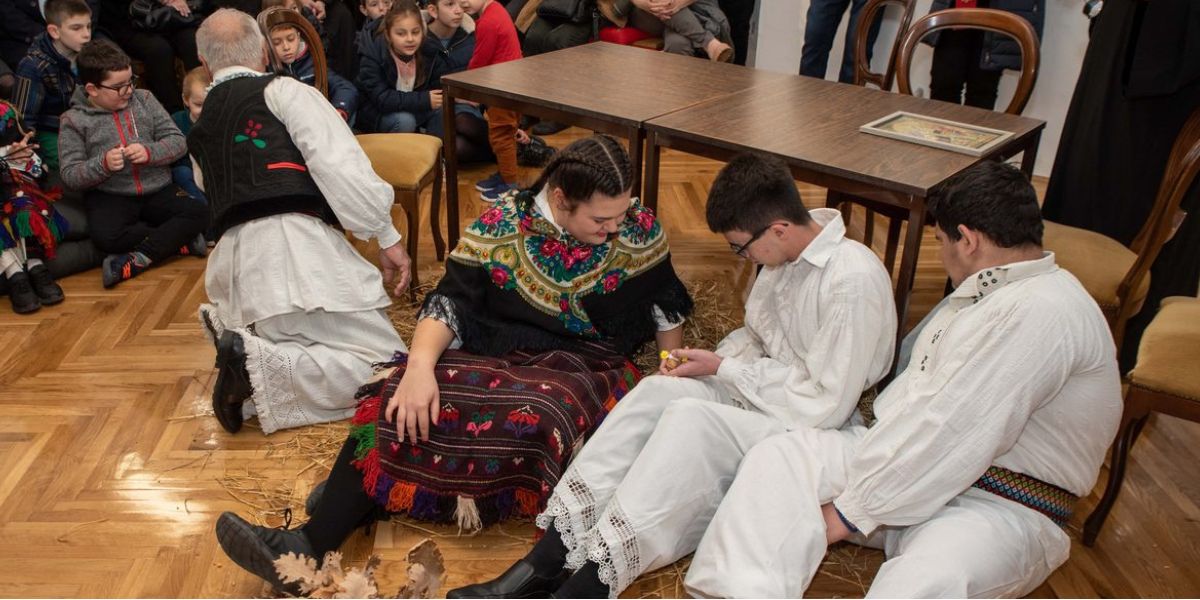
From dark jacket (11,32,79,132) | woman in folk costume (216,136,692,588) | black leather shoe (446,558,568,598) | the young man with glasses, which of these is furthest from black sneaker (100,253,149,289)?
black leather shoe (446,558,568,598)

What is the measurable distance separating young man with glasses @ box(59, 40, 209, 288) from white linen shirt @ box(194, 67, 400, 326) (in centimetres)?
Result: 113

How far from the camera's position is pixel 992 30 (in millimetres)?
3400

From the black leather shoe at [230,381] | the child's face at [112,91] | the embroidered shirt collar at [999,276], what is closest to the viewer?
the embroidered shirt collar at [999,276]

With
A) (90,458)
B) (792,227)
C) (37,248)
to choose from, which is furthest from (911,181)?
(37,248)

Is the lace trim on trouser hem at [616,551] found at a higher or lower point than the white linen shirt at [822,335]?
lower

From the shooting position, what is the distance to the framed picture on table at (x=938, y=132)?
2.71 m

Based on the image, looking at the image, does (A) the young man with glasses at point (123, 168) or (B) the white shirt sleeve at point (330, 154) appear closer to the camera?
(B) the white shirt sleeve at point (330, 154)

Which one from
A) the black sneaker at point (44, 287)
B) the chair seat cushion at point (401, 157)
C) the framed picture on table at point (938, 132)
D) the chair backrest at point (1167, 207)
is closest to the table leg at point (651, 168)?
the framed picture on table at point (938, 132)

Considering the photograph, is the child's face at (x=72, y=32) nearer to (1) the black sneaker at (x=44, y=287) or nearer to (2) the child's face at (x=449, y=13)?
(1) the black sneaker at (x=44, y=287)

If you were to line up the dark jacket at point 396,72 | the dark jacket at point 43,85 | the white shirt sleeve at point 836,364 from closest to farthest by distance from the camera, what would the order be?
the white shirt sleeve at point 836,364 < the dark jacket at point 43,85 < the dark jacket at point 396,72

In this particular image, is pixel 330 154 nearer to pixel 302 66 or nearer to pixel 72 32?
pixel 302 66

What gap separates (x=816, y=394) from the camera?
2266 millimetres

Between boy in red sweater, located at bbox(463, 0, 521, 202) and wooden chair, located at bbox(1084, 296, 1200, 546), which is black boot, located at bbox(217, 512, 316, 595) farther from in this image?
boy in red sweater, located at bbox(463, 0, 521, 202)

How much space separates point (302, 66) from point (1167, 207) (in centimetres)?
336
